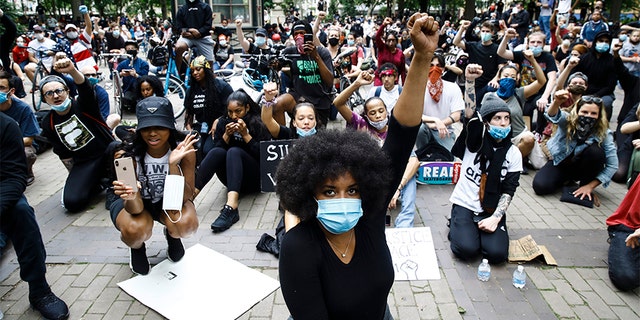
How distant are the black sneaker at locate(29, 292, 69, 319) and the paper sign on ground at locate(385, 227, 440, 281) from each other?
8.55ft

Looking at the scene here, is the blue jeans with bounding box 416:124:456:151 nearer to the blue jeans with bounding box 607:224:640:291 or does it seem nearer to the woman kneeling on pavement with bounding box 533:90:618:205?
the woman kneeling on pavement with bounding box 533:90:618:205

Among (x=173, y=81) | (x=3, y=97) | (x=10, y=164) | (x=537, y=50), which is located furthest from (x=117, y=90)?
(x=537, y=50)

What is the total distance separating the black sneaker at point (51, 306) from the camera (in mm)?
3260

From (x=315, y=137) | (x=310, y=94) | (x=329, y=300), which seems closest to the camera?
(x=329, y=300)

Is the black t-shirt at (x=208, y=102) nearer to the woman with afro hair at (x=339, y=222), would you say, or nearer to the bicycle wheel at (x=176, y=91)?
the bicycle wheel at (x=176, y=91)

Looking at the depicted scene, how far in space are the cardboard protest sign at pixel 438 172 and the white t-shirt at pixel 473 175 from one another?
4.75 feet

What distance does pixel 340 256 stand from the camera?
1.93 m

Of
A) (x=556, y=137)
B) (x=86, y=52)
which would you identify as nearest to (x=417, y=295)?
(x=556, y=137)

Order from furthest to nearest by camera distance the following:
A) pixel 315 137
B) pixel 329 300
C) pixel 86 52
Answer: pixel 86 52
pixel 315 137
pixel 329 300

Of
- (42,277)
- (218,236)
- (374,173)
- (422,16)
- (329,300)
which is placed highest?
(422,16)

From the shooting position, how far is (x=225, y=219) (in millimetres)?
4812

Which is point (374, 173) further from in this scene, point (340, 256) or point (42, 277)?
point (42, 277)

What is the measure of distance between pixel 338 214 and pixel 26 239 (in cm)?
265

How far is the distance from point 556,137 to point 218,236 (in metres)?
4.36
